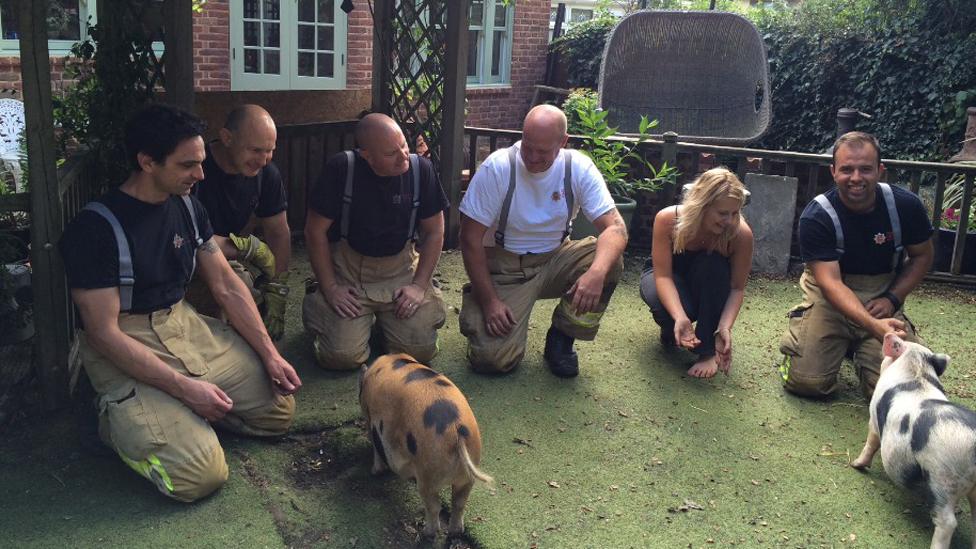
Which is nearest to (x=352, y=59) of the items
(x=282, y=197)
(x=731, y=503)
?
(x=282, y=197)

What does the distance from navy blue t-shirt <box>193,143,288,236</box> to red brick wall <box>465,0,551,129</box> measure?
9799 mm

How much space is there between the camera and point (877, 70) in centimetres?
1141

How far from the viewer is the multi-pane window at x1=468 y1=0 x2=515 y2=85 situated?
14.2 m

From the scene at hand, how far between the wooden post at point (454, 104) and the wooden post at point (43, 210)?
10.6ft

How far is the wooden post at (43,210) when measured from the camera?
353 cm

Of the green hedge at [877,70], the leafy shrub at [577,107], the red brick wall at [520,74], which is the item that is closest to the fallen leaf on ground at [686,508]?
the leafy shrub at [577,107]

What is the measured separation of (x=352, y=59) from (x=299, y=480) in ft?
32.1

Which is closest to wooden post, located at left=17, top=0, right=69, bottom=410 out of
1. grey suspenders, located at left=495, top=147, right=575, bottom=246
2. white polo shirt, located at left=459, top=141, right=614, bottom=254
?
white polo shirt, located at left=459, top=141, right=614, bottom=254

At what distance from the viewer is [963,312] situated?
608cm

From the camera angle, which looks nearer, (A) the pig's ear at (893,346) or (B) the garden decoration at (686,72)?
(A) the pig's ear at (893,346)

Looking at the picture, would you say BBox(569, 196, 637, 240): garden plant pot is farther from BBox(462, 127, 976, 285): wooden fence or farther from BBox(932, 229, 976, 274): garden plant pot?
BBox(932, 229, 976, 274): garden plant pot

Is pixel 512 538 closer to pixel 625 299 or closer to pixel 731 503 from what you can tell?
pixel 731 503

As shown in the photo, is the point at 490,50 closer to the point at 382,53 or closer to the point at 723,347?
the point at 382,53

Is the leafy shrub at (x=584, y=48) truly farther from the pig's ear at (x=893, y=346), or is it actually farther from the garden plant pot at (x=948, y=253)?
the pig's ear at (x=893, y=346)
